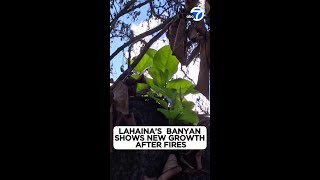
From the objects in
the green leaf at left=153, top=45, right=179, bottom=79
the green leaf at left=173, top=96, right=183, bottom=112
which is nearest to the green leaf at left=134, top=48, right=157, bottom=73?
the green leaf at left=153, top=45, right=179, bottom=79

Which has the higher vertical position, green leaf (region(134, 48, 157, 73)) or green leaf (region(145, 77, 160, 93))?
green leaf (region(134, 48, 157, 73))

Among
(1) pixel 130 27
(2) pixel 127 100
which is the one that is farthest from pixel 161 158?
(1) pixel 130 27

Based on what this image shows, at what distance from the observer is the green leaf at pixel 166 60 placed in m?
1.52

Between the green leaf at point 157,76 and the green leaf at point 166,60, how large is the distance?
0.04 ft

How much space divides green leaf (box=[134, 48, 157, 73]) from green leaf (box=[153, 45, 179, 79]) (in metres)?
0.01

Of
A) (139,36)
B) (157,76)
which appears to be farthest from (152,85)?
(139,36)

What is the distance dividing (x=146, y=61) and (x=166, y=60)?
0.17 feet

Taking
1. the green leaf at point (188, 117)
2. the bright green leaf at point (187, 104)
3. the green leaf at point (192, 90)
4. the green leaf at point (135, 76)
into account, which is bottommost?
the green leaf at point (188, 117)

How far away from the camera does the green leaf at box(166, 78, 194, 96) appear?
1495mm

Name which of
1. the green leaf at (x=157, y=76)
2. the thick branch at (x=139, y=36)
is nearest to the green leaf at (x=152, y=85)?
the green leaf at (x=157, y=76)

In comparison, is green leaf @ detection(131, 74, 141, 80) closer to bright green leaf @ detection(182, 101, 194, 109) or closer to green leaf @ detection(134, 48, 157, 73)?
green leaf @ detection(134, 48, 157, 73)

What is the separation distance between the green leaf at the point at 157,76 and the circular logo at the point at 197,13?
0.17 metres

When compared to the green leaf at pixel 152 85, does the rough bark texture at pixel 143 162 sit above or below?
below
